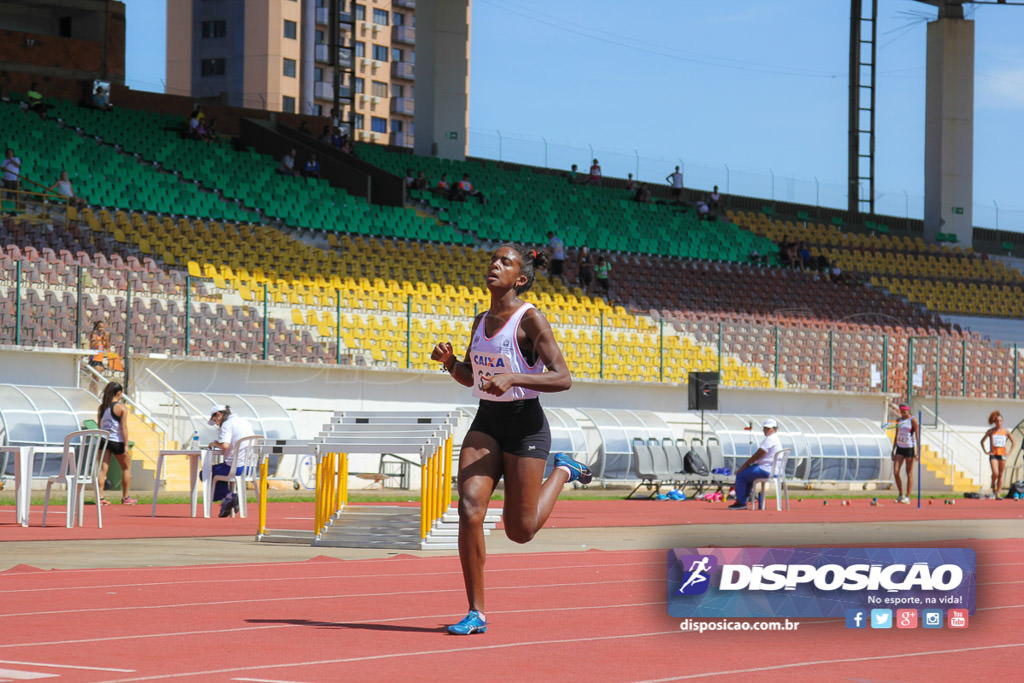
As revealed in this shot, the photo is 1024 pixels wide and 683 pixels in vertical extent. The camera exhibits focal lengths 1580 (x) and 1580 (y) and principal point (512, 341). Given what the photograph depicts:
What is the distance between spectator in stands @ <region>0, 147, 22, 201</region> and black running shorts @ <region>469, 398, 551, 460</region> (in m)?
29.3

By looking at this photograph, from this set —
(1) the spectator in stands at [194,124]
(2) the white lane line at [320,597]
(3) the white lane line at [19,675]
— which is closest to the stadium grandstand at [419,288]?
(1) the spectator in stands at [194,124]

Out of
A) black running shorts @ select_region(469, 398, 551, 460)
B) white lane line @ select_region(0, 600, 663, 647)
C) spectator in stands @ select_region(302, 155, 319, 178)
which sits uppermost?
spectator in stands @ select_region(302, 155, 319, 178)

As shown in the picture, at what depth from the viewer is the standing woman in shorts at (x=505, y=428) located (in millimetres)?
8070

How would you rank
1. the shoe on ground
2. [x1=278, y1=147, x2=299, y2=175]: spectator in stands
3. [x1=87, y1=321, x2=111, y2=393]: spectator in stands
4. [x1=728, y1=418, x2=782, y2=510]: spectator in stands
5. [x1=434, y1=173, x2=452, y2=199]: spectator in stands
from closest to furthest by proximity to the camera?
the shoe on ground, [x1=728, y1=418, x2=782, y2=510]: spectator in stands, [x1=87, y1=321, x2=111, y2=393]: spectator in stands, [x1=278, y1=147, x2=299, y2=175]: spectator in stands, [x1=434, y1=173, x2=452, y2=199]: spectator in stands

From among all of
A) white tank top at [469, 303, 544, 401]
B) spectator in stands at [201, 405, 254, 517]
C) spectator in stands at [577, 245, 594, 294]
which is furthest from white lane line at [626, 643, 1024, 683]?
spectator in stands at [577, 245, 594, 294]

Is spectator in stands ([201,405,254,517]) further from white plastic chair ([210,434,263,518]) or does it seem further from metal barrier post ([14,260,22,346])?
metal barrier post ([14,260,22,346])

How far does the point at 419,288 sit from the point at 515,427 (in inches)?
1128

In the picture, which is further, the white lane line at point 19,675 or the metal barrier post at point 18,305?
the metal barrier post at point 18,305

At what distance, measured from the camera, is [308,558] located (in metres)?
13.4

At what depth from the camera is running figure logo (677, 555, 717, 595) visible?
6.70 m

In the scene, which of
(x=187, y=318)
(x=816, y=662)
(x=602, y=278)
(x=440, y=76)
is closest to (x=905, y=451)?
(x=187, y=318)

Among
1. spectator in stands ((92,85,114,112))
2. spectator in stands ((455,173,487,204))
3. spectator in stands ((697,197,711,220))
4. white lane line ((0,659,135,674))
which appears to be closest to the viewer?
white lane line ((0,659,135,674))

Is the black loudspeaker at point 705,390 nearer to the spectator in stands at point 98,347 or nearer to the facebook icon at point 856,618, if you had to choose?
the spectator in stands at point 98,347

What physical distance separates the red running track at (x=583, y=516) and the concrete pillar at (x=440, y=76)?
2727 centimetres
